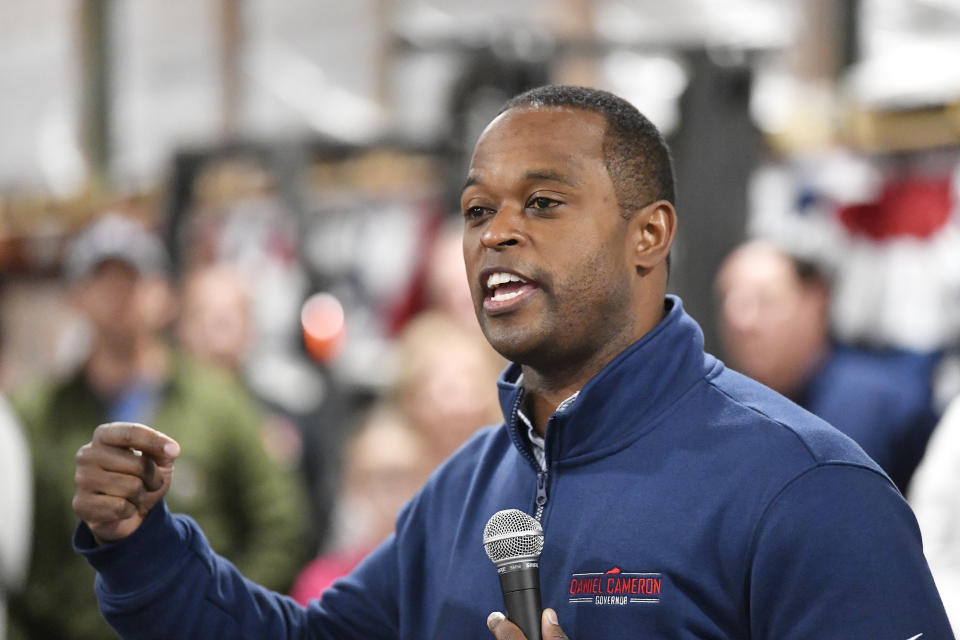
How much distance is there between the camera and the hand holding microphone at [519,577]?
1622mm

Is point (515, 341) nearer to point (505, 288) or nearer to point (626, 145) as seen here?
point (505, 288)

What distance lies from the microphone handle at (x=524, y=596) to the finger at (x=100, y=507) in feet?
1.68

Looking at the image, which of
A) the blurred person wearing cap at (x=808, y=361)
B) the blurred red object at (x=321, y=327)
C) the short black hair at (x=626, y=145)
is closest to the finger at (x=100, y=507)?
the short black hair at (x=626, y=145)

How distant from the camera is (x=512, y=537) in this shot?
1668mm

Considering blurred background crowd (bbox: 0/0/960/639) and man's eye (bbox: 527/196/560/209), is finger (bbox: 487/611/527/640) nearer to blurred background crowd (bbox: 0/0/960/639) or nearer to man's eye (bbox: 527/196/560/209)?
man's eye (bbox: 527/196/560/209)

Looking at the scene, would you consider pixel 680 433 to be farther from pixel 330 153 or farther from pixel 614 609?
pixel 330 153

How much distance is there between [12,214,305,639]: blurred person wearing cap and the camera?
4230 mm

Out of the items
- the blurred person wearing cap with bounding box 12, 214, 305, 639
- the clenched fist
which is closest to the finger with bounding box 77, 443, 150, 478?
the clenched fist

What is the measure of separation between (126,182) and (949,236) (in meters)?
7.74

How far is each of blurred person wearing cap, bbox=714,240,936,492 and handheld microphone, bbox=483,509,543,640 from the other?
2.45 m

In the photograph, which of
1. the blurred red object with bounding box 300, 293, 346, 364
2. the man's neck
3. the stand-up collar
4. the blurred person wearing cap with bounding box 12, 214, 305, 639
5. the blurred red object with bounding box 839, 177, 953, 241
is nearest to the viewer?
the stand-up collar

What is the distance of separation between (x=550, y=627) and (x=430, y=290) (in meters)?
4.96

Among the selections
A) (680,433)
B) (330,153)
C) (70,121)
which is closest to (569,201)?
(680,433)

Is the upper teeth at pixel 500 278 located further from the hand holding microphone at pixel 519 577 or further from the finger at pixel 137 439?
the finger at pixel 137 439
